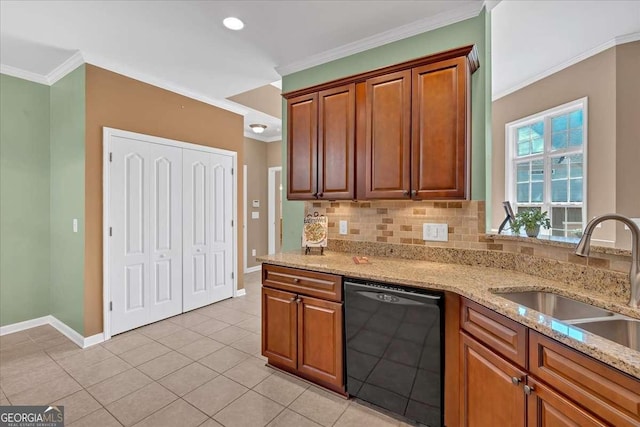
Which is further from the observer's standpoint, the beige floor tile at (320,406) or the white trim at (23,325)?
the white trim at (23,325)

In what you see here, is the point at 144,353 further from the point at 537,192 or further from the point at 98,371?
the point at 537,192

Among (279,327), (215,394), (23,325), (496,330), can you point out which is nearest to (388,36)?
(496,330)

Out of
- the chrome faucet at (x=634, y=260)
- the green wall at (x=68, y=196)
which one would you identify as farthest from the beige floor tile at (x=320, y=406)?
the green wall at (x=68, y=196)

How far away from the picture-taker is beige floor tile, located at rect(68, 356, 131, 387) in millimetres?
2344

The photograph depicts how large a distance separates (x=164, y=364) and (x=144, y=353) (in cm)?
34

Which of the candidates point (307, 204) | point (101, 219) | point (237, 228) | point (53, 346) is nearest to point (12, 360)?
point (53, 346)

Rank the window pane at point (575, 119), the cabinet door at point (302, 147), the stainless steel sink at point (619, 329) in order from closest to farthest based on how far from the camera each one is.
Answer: the stainless steel sink at point (619, 329)
the cabinet door at point (302, 147)
the window pane at point (575, 119)

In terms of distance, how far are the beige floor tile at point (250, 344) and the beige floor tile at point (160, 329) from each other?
2.65ft

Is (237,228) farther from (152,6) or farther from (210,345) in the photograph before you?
(152,6)

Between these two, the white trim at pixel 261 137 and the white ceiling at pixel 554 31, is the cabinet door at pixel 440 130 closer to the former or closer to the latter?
the white ceiling at pixel 554 31

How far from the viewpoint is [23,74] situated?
10.6 ft

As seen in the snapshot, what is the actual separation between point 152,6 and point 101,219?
2043 millimetres

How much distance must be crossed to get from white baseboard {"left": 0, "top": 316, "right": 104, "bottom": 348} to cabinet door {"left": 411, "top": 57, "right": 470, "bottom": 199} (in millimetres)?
3359

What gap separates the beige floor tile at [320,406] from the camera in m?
1.92
